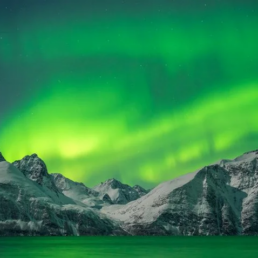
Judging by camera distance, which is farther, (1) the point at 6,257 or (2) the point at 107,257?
(2) the point at 107,257

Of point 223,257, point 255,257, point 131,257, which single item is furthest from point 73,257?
point 255,257

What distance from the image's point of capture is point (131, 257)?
13325 centimetres

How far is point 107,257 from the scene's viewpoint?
140500mm

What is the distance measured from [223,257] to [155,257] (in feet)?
75.2

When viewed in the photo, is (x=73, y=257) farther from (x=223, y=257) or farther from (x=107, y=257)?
(x=223, y=257)

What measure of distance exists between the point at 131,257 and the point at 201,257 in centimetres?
2210

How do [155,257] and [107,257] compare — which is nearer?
[155,257]

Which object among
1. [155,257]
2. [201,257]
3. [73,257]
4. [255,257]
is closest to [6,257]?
[73,257]

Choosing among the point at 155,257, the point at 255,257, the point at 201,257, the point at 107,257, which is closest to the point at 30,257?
the point at 107,257

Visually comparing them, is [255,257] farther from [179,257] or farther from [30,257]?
[30,257]

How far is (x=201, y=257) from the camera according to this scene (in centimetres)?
13300

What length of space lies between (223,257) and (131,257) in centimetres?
2969

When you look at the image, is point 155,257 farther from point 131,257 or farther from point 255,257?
point 255,257

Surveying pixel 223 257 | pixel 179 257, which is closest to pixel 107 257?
pixel 179 257
